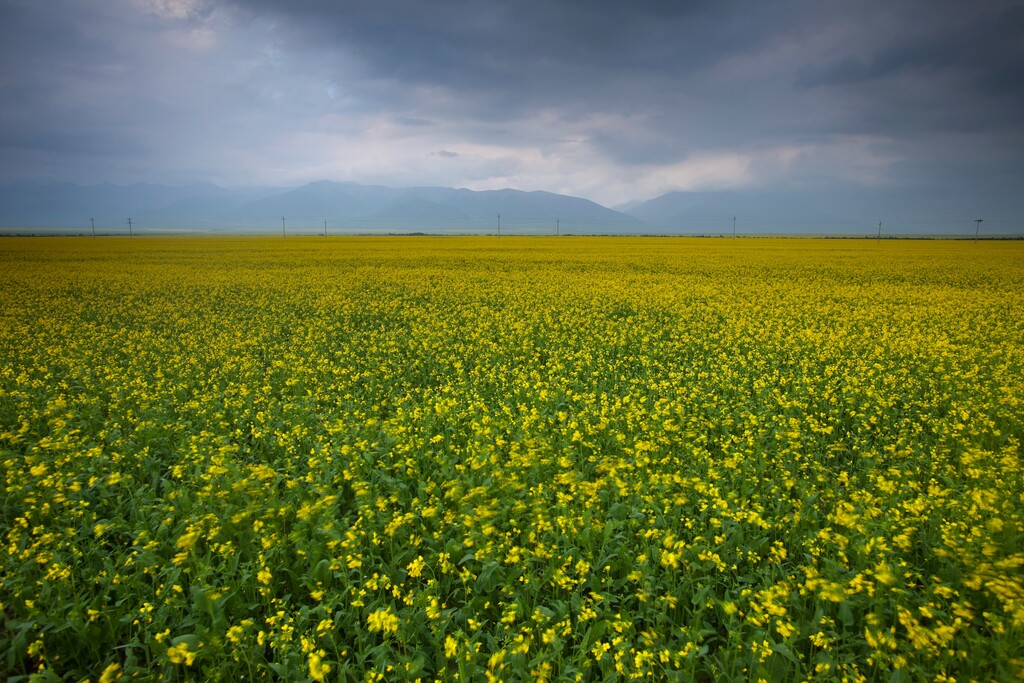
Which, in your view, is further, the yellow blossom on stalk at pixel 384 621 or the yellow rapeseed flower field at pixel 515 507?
the yellow rapeseed flower field at pixel 515 507

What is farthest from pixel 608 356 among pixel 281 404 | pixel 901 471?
pixel 281 404

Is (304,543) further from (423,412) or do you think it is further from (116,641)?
(423,412)

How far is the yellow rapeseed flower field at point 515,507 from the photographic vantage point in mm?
3613

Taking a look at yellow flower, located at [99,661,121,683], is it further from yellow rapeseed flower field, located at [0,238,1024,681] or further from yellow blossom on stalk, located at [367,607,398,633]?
yellow blossom on stalk, located at [367,607,398,633]

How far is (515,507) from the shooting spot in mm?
4906

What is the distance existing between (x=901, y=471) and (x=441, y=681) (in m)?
6.05

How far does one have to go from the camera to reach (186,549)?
4531 millimetres

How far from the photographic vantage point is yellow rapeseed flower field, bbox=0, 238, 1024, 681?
361 centimetres

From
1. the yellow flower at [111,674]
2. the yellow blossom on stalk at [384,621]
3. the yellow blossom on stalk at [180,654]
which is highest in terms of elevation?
the yellow blossom on stalk at [384,621]

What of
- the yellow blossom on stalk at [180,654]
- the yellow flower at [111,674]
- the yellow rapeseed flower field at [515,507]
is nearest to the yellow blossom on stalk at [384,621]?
the yellow rapeseed flower field at [515,507]

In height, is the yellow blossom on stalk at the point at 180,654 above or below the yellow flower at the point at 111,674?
above

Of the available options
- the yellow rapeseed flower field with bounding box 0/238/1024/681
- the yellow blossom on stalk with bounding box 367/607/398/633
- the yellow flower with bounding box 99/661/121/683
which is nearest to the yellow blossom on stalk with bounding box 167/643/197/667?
the yellow rapeseed flower field with bounding box 0/238/1024/681

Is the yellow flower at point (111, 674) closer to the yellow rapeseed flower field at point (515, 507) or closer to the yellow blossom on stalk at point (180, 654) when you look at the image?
the yellow rapeseed flower field at point (515, 507)

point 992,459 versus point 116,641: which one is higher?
point 992,459
